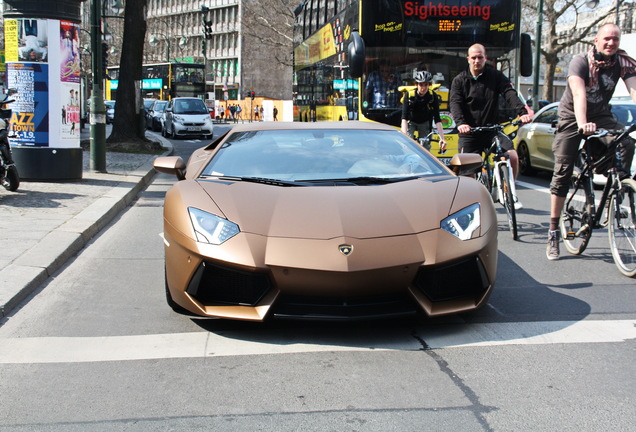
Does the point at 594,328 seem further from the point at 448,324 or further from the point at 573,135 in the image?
the point at 573,135

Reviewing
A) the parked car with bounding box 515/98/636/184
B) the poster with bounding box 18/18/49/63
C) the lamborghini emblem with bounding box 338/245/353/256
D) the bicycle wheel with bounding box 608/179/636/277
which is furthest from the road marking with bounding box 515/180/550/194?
the lamborghini emblem with bounding box 338/245/353/256

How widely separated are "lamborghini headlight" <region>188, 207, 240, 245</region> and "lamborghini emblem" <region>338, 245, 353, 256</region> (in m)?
0.61

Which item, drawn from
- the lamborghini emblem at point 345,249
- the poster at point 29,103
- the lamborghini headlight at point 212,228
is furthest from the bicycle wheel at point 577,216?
the poster at point 29,103

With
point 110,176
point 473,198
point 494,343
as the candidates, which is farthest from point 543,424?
point 110,176

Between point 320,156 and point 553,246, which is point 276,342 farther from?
point 553,246

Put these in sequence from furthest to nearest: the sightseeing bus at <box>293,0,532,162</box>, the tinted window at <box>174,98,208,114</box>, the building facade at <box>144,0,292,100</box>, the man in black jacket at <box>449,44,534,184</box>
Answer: the building facade at <box>144,0,292,100</box> < the tinted window at <box>174,98,208,114</box> < the sightseeing bus at <box>293,0,532,162</box> < the man in black jacket at <box>449,44,534,184</box>

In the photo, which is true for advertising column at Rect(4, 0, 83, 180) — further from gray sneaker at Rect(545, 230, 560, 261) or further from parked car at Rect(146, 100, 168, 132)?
parked car at Rect(146, 100, 168, 132)

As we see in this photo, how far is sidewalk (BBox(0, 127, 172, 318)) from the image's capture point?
569cm

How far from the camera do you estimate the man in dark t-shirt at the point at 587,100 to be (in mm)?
6004

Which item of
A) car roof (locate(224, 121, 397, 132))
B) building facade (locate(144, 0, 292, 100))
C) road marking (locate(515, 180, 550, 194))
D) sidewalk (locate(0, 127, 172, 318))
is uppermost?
building facade (locate(144, 0, 292, 100))

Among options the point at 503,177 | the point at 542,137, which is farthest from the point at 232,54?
the point at 503,177

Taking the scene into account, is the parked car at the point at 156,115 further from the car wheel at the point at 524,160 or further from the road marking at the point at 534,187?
the road marking at the point at 534,187

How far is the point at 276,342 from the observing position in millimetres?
4230

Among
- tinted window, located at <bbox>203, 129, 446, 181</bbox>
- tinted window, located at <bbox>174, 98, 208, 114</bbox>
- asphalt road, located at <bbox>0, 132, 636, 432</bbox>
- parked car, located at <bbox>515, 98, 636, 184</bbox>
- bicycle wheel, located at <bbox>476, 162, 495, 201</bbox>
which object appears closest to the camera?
asphalt road, located at <bbox>0, 132, 636, 432</bbox>
